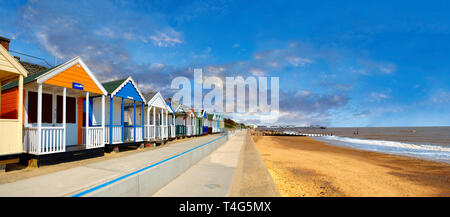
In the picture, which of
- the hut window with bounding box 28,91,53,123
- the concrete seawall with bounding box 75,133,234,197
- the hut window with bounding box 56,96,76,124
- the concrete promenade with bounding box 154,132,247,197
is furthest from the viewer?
the hut window with bounding box 56,96,76,124

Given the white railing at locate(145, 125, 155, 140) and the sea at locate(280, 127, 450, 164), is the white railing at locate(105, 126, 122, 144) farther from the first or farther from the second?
the sea at locate(280, 127, 450, 164)

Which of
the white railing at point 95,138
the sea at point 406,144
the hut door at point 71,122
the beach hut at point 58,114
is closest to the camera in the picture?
the beach hut at point 58,114

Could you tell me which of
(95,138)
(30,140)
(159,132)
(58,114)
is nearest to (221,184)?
(95,138)

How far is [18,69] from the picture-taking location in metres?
6.91

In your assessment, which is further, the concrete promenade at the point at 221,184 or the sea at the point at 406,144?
the sea at the point at 406,144

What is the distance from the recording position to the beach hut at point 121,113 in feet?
36.2

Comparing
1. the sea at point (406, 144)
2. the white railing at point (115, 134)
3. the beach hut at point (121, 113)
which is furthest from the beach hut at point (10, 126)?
the sea at point (406, 144)

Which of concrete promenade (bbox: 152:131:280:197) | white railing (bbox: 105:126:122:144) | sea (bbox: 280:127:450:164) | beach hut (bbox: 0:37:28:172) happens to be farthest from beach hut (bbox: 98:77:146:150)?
sea (bbox: 280:127:450:164)

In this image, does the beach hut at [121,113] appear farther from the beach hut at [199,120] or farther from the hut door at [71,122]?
the beach hut at [199,120]

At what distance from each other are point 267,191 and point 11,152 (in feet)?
29.0

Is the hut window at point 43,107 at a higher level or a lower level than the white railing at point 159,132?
higher

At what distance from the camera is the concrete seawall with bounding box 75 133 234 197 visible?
350cm

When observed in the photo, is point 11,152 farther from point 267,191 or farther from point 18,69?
point 267,191

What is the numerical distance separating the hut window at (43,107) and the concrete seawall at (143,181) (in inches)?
269
